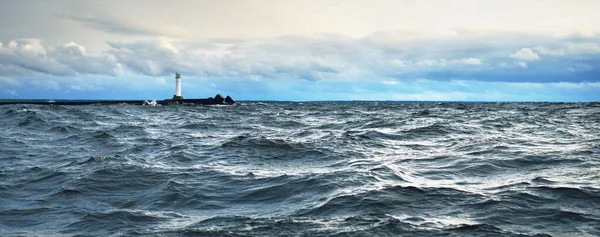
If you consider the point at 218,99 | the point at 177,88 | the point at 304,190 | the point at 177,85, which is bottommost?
the point at 304,190

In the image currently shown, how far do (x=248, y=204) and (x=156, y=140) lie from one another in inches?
558

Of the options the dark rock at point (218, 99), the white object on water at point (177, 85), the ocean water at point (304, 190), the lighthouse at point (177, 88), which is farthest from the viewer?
the dark rock at point (218, 99)

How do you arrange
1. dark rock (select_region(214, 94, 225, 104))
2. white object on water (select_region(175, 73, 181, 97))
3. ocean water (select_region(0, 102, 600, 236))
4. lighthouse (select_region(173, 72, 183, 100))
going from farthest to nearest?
dark rock (select_region(214, 94, 225, 104)) → lighthouse (select_region(173, 72, 183, 100)) → white object on water (select_region(175, 73, 181, 97)) → ocean water (select_region(0, 102, 600, 236))

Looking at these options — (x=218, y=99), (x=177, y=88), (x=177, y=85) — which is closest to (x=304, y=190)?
(x=177, y=85)

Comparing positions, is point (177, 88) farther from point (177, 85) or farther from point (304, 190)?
point (304, 190)

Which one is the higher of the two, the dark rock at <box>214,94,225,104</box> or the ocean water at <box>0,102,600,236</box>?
the dark rock at <box>214,94,225,104</box>

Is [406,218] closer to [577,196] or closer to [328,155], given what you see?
[577,196]

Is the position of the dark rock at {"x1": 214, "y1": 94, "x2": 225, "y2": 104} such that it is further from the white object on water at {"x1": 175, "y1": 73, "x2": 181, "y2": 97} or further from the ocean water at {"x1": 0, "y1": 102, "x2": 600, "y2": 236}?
the ocean water at {"x1": 0, "y1": 102, "x2": 600, "y2": 236}

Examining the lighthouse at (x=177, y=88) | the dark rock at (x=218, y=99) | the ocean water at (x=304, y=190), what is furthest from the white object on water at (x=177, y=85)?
the ocean water at (x=304, y=190)

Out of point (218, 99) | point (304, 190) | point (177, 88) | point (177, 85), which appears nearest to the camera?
point (304, 190)

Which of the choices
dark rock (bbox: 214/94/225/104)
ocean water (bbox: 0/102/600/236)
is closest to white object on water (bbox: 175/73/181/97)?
dark rock (bbox: 214/94/225/104)

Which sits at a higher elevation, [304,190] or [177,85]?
[177,85]

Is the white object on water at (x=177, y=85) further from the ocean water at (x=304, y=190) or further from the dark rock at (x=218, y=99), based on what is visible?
the ocean water at (x=304, y=190)

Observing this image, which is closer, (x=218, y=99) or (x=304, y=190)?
(x=304, y=190)
